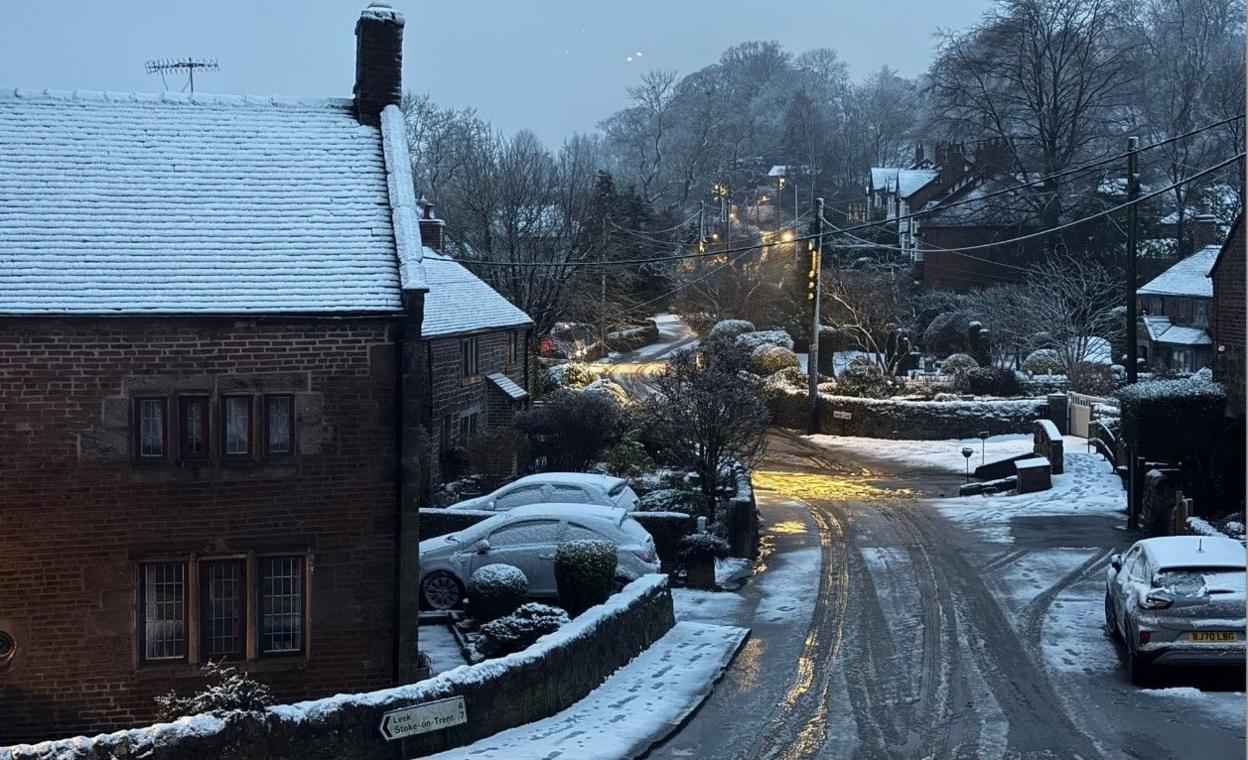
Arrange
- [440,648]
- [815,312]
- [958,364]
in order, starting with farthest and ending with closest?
1. [958,364]
2. [815,312]
3. [440,648]

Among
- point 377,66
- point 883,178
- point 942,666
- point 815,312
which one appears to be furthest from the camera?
point 883,178

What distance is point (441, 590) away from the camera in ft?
66.0

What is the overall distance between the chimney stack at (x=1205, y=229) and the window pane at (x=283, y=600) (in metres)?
51.4

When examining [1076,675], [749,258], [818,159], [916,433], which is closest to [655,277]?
[749,258]

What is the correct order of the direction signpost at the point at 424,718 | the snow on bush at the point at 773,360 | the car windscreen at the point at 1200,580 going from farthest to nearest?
the snow on bush at the point at 773,360
the car windscreen at the point at 1200,580
the direction signpost at the point at 424,718

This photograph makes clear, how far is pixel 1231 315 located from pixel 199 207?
67.2 feet

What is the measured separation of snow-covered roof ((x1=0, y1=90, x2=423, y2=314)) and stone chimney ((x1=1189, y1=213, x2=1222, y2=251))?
49.0 meters

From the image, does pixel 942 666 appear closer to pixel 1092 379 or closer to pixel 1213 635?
pixel 1213 635

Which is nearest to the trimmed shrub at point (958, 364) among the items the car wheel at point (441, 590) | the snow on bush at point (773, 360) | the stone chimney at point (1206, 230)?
the snow on bush at point (773, 360)

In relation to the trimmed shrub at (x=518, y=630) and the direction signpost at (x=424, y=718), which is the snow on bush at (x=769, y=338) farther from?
the direction signpost at (x=424, y=718)

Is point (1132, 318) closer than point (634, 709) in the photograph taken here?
No

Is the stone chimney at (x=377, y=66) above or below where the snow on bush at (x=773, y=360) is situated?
above

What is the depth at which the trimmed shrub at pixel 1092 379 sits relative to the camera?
1784 inches

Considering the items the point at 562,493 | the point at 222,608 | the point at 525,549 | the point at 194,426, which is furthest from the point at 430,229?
the point at 222,608
